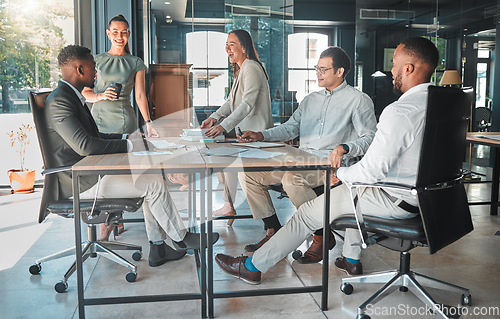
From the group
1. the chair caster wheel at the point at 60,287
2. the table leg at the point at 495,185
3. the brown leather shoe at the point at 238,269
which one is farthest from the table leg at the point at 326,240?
the table leg at the point at 495,185

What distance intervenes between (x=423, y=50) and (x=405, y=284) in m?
1.19

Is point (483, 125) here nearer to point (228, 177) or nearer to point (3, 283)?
point (228, 177)

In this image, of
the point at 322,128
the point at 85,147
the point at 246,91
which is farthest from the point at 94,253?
the point at 322,128

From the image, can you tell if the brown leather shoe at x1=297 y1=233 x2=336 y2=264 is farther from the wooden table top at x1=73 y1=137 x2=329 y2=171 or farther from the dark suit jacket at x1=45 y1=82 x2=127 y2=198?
the dark suit jacket at x1=45 y1=82 x2=127 y2=198

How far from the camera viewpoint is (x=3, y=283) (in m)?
2.84

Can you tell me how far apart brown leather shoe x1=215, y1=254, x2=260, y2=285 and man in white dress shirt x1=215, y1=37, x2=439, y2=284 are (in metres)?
0.16

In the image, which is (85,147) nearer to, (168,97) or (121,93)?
(121,93)

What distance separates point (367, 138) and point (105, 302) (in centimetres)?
182

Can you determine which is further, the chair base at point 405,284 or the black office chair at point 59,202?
the black office chair at point 59,202

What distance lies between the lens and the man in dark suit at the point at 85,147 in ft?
8.65

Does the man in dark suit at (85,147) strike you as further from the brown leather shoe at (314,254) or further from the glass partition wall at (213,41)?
the glass partition wall at (213,41)

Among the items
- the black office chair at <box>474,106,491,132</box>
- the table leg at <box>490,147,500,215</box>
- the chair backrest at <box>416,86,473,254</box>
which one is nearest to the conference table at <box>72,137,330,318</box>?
the chair backrest at <box>416,86,473,254</box>

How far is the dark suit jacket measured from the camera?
8.63 ft

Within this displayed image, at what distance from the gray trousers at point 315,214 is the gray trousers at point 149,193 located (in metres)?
0.52
